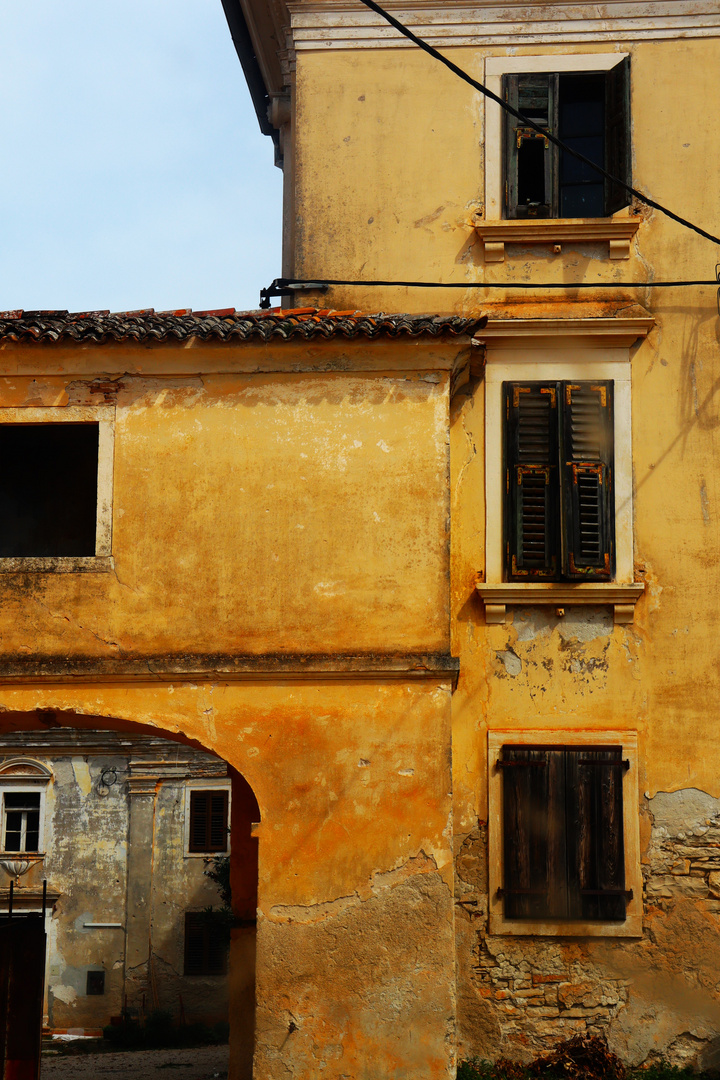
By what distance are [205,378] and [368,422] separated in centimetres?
145

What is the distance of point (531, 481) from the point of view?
36.0ft

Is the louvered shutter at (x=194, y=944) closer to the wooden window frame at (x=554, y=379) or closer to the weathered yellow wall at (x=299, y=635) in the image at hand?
the weathered yellow wall at (x=299, y=635)

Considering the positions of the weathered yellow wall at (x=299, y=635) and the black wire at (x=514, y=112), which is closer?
the black wire at (x=514, y=112)

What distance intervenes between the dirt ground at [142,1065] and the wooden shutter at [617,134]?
12749mm

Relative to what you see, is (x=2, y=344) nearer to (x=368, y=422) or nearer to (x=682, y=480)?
(x=368, y=422)

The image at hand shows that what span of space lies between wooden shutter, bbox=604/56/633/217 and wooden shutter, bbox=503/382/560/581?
1880 millimetres

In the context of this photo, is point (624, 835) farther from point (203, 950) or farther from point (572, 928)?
point (203, 950)

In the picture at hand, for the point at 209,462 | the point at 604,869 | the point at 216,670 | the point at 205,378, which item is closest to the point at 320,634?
the point at 216,670

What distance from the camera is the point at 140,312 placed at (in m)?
10.8

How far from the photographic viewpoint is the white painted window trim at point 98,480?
10023 mm

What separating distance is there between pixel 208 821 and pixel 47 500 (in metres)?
13.2

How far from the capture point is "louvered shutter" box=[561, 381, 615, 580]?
1072cm

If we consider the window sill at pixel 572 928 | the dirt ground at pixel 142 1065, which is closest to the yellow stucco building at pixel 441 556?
the window sill at pixel 572 928

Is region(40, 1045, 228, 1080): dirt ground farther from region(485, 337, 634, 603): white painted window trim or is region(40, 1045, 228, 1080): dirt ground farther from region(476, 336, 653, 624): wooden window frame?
region(485, 337, 634, 603): white painted window trim
